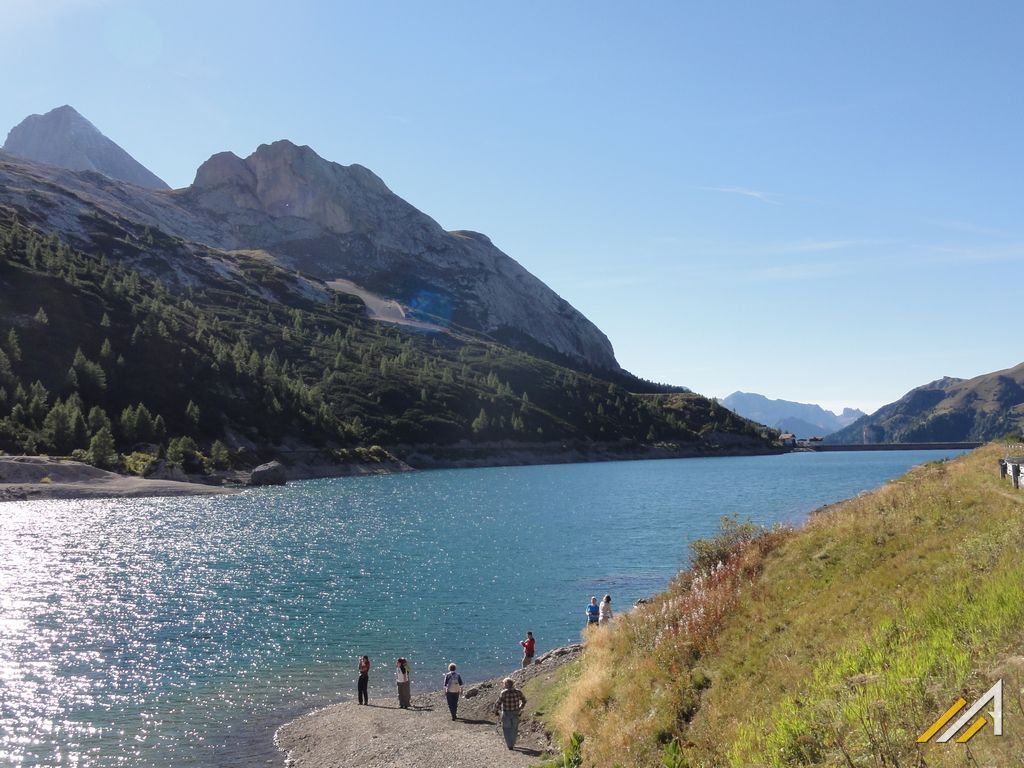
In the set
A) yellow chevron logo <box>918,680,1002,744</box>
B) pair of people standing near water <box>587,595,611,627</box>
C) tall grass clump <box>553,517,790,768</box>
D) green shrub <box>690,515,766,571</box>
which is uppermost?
yellow chevron logo <box>918,680,1002,744</box>

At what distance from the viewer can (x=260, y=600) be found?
46875mm

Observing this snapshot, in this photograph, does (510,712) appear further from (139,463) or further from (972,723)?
(139,463)

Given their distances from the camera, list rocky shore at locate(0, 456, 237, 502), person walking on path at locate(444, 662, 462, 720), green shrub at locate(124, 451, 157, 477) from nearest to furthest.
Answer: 1. person walking on path at locate(444, 662, 462, 720)
2. rocky shore at locate(0, 456, 237, 502)
3. green shrub at locate(124, 451, 157, 477)

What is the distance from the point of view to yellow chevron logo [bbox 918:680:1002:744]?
828 cm

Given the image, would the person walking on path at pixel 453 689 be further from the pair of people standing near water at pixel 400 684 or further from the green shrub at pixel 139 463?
the green shrub at pixel 139 463

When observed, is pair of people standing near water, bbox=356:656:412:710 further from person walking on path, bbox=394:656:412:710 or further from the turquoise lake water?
the turquoise lake water

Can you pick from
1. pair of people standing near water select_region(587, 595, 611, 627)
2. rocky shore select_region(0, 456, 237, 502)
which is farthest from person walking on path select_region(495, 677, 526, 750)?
rocky shore select_region(0, 456, 237, 502)

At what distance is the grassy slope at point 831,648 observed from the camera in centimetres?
1008

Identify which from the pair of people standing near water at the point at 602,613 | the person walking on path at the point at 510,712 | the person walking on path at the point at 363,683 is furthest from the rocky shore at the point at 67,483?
the person walking on path at the point at 510,712

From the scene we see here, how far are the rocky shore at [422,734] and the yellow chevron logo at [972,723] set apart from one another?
13.3 m

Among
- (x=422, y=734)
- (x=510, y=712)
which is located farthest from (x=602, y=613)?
(x=422, y=734)

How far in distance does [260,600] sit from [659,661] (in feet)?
120

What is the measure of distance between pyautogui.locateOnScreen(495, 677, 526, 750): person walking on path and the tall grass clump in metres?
1.38

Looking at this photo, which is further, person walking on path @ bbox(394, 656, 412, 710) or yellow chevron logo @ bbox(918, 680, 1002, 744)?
person walking on path @ bbox(394, 656, 412, 710)
